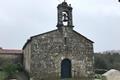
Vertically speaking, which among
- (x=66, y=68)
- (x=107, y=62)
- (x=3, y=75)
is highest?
(x=107, y=62)

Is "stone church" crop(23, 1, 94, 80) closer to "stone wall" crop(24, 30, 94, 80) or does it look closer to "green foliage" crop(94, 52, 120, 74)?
"stone wall" crop(24, 30, 94, 80)

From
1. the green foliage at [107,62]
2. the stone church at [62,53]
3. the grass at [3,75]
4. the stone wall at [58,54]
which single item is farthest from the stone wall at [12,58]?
the green foliage at [107,62]

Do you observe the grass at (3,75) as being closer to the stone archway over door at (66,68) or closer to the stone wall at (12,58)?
the stone archway over door at (66,68)

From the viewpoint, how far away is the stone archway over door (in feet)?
106

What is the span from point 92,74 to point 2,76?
10.1 metres

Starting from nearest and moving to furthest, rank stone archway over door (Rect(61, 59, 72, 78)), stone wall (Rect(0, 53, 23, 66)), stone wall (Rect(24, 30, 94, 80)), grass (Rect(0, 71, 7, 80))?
grass (Rect(0, 71, 7, 80)), stone wall (Rect(24, 30, 94, 80)), stone archway over door (Rect(61, 59, 72, 78)), stone wall (Rect(0, 53, 23, 66))

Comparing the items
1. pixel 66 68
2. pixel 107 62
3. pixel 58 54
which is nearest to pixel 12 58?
pixel 58 54

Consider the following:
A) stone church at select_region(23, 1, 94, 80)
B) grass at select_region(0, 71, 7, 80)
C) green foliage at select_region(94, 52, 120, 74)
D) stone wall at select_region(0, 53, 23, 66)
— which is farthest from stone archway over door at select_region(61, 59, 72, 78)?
green foliage at select_region(94, 52, 120, 74)

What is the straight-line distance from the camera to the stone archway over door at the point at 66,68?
32438mm

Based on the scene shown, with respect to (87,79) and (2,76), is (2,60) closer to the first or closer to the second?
(2,76)

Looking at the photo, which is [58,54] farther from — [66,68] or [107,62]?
[107,62]

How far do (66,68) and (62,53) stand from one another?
1.75 m

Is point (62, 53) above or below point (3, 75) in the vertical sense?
above

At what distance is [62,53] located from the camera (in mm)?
32469
